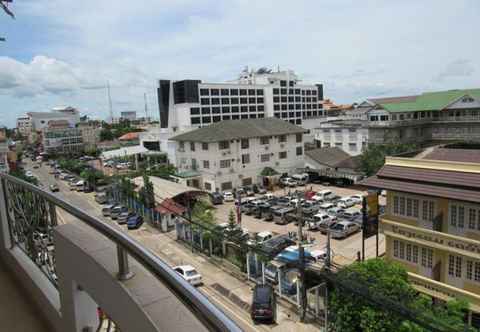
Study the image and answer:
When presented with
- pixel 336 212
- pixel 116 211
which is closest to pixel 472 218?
pixel 336 212

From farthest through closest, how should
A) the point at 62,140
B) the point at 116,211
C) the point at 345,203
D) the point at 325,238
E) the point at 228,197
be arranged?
1. the point at 62,140
2. the point at 228,197
3. the point at 345,203
4. the point at 116,211
5. the point at 325,238

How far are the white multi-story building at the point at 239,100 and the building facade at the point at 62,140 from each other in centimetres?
2177

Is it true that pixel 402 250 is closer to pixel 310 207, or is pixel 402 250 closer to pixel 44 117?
pixel 310 207

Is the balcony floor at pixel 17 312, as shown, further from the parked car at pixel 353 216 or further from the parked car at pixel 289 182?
the parked car at pixel 289 182

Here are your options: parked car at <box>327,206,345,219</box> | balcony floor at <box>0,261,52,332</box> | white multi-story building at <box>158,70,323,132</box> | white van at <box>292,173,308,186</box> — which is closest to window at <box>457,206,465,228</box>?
balcony floor at <box>0,261,52,332</box>

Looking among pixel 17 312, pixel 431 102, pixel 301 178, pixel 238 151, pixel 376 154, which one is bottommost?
pixel 301 178

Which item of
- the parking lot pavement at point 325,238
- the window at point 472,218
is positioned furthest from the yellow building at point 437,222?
the parking lot pavement at point 325,238

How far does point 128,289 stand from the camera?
4.13 feet

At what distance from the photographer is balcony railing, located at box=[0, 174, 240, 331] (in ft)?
2.98

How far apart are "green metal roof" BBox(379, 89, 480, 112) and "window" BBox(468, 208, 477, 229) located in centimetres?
2006

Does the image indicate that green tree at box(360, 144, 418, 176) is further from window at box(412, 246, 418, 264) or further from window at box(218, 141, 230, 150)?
window at box(412, 246, 418, 264)

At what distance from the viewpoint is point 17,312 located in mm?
2420

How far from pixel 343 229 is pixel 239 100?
2755 centimetres

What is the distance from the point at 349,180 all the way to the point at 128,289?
23.7m
